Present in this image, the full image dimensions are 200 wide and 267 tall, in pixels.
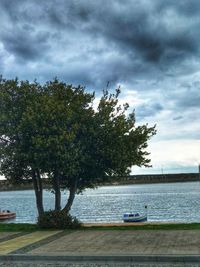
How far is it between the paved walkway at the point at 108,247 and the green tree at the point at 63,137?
431 centimetres

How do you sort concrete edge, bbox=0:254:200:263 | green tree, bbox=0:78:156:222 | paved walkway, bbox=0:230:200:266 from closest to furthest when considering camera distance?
1. concrete edge, bbox=0:254:200:263
2. paved walkway, bbox=0:230:200:266
3. green tree, bbox=0:78:156:222

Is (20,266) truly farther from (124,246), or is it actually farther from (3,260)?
(124,246)

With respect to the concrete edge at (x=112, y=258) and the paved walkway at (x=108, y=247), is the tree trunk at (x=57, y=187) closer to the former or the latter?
the paved walkway at (x=108, y=247)

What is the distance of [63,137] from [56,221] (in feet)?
14.6

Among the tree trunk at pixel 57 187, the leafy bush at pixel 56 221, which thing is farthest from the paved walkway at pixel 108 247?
the tree trunk at pixel 57 187

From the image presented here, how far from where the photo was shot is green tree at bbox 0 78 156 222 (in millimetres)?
22234

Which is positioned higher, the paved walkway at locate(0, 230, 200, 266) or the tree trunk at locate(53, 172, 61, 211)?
the tree trunk at locate(53, 172, 61, 211)

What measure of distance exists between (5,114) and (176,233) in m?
10.7

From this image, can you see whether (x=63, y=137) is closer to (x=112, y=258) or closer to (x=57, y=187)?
(x=57, y=187)

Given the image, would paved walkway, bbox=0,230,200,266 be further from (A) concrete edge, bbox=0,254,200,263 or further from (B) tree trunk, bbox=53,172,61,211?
(B) tree trunk, bbox=53,172,61,211

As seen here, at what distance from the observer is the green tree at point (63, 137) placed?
2223cm

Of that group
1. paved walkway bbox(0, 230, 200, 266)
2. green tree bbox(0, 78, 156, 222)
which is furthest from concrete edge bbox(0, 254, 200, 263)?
green tree bbox(0, 78, 156, 222)

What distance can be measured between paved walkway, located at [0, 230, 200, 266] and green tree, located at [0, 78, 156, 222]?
4.31 m

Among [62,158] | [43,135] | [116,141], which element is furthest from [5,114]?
[116,141]
